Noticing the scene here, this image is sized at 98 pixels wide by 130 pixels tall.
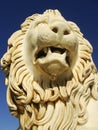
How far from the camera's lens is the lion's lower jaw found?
2803 mm

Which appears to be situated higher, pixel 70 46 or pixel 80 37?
pixel 80 37

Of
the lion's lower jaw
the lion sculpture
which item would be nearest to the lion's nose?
the lion sculpture

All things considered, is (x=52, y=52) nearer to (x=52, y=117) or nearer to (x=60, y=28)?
(x=60, y=28)

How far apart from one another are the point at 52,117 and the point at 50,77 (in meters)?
0.28

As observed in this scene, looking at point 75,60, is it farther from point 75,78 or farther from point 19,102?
point 19,102

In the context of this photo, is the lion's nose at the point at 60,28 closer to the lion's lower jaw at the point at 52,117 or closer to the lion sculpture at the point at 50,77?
the lion sculpture at the point at 50,77

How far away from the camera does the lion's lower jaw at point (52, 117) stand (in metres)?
2.80

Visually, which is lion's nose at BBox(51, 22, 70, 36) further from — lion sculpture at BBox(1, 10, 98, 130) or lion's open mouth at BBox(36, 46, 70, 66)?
lion's open mouth at BBox(36, 46, 70, 66)

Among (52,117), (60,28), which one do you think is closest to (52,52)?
(60,28)

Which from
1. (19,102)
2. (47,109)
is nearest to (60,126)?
(47,109)

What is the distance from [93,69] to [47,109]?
500mm

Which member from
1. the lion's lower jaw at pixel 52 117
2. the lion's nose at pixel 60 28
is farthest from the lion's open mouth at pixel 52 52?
the lion's lower jaw at pixel 52 117

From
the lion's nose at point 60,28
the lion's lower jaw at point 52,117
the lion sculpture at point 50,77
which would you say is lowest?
the lion's lower jaw at point 52,117

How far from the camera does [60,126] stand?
281 centimetres
